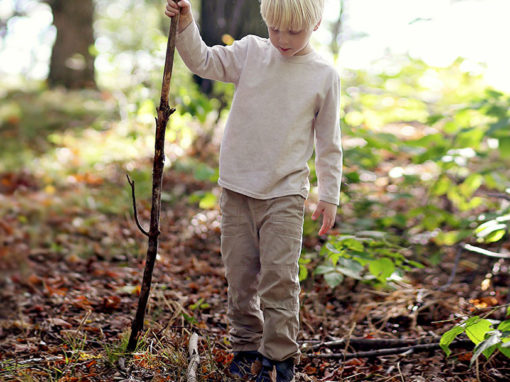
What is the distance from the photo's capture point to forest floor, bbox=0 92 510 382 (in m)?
2.30

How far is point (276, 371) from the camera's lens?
2.20 meters

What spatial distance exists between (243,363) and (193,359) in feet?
0.94

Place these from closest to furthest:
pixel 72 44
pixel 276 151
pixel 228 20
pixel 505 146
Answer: pixel 276 151
pixel 505 146
pixel 228 20
pixel 72 44

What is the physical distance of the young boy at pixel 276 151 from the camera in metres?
2.17

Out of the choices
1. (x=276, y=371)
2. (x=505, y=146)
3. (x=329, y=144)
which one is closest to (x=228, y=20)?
(x=505, y=146)

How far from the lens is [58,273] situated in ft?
11.8

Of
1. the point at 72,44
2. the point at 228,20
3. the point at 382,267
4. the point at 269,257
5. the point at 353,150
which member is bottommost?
the point at 382,267

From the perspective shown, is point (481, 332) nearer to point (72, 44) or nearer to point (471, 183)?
point (471, 183)

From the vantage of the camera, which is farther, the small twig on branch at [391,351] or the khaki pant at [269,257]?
the small twig on branch at [391,351]

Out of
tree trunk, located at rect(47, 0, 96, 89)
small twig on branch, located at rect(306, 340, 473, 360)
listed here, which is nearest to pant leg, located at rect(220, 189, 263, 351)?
small twig on branch, located at rect(306, 340, 473, 360)

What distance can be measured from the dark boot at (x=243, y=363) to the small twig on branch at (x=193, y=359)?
18 centimetres

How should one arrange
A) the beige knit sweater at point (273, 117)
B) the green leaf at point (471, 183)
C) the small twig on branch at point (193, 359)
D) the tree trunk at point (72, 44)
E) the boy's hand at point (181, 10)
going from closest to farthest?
1. the boy's hand at point (181, 10)
2. the small twig on branch at point (193, 359)
3. the beige knit sweater at point (273, 117)
4. the green leaf at point (471, 183)
5. the tree trunk at point (72, 44)

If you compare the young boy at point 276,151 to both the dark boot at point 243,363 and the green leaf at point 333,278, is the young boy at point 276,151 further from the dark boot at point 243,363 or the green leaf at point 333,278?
the green leaf at point 333,278

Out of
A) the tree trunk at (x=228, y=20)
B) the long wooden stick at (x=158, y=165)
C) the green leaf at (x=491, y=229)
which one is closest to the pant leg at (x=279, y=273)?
the long wooden stick at (x=158, y=165)
